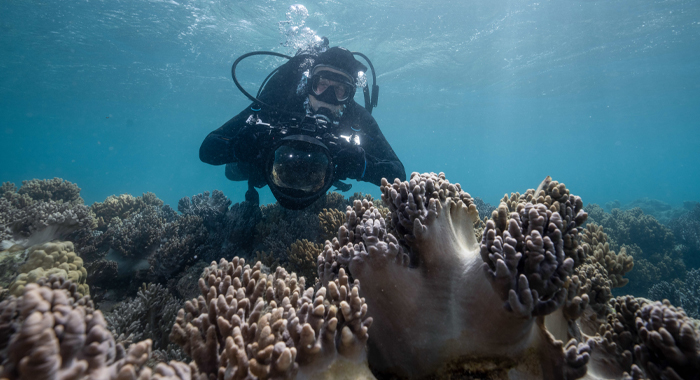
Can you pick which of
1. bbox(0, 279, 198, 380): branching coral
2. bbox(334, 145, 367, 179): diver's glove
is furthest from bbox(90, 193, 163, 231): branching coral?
bbox(0, 279, 198, 380): branching coral


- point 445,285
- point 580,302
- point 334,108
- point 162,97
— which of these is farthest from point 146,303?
point 162,97

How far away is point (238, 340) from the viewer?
1413 mm

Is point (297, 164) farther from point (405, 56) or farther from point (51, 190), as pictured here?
point (405, 56)

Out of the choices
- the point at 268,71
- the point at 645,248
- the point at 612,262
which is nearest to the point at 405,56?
the point at 268,71

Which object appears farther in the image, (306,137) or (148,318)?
(306,137)

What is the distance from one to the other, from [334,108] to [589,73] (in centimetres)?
3126

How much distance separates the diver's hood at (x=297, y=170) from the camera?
444 centimetres

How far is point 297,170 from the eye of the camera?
4.48 meters

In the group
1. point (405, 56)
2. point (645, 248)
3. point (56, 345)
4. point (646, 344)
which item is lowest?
point (646, 344)

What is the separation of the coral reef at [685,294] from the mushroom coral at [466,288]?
822 centimetres

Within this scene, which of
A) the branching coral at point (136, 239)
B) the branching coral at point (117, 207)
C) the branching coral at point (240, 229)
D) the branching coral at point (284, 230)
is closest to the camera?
the branching coral at point (284, 230)

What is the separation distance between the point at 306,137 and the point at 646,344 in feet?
13.4

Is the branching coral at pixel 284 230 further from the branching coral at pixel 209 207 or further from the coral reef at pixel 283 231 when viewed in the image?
the branching coral at pixel 209 207

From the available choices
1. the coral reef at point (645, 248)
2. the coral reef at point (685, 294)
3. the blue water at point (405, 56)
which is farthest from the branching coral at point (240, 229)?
the blue water at point (405, 56)
